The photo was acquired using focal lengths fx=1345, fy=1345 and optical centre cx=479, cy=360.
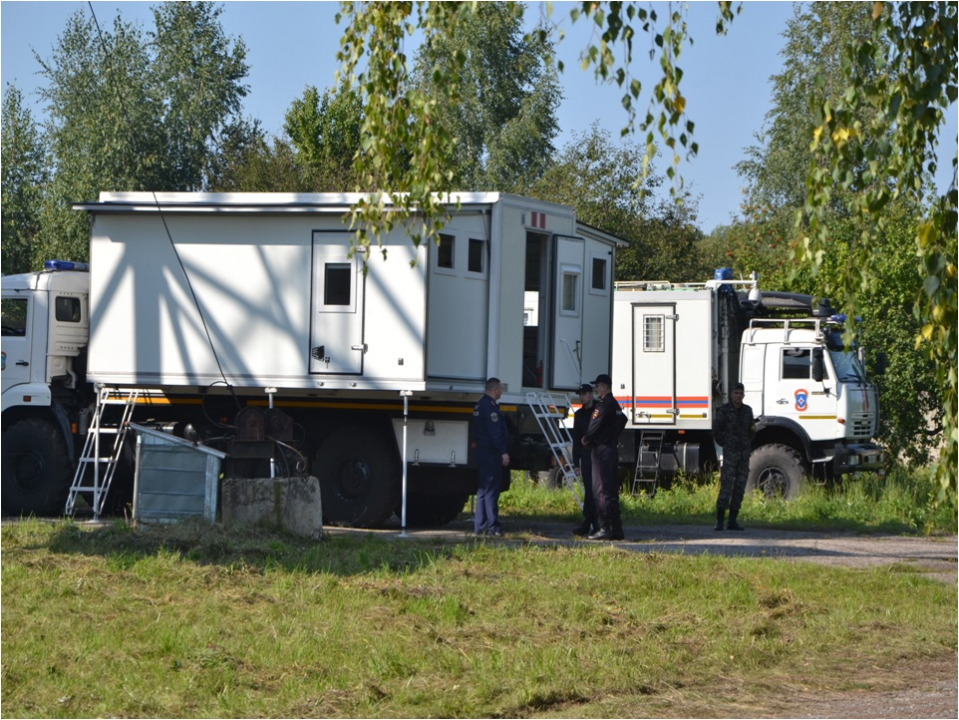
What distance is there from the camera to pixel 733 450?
17.0 meters

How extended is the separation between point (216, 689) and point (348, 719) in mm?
880

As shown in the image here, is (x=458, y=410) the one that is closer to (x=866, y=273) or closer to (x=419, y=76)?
(x=419, y=76)

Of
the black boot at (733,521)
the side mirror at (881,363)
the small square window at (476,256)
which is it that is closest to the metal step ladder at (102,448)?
the small square window at (476,256)

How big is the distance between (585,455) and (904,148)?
1044cm

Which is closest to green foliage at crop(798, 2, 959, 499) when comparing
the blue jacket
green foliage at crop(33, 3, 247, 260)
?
the blue jacket

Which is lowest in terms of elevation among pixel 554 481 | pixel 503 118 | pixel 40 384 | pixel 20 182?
pixel 554 481

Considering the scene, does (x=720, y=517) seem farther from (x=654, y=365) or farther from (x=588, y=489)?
(x=654, y=365)

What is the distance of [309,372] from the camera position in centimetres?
1581

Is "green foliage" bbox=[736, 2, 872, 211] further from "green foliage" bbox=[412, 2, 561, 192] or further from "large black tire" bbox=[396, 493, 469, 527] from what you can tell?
"large black tire" bbox=[396, 493, 469, 527]

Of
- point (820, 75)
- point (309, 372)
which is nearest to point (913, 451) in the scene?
point (309, 372)

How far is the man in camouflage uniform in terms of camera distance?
17.1 meters

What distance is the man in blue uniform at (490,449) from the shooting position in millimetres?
14859

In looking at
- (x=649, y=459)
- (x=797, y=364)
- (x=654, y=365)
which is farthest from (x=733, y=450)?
(x=654, y=365)

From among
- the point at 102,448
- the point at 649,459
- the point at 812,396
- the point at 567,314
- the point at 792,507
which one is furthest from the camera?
the point at 649,459
